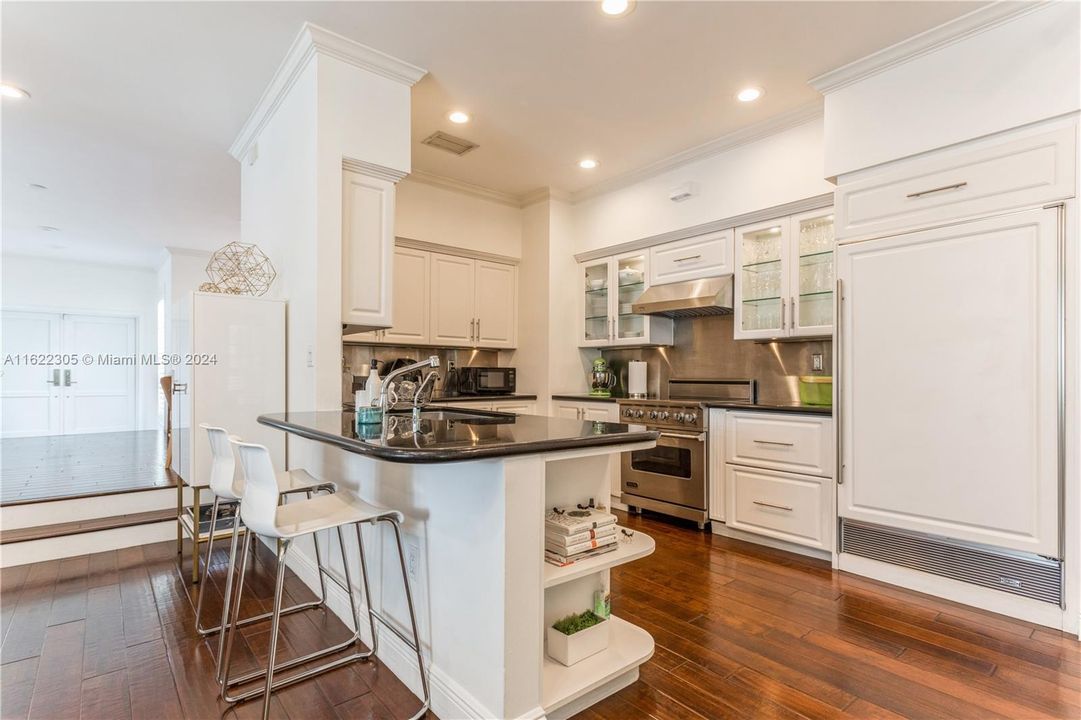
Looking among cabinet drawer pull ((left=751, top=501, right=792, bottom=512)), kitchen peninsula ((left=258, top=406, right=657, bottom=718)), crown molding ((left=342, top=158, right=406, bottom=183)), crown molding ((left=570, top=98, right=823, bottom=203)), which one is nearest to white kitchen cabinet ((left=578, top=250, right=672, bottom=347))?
crown molding ((left=570, top=98, right=823, bottom=203))

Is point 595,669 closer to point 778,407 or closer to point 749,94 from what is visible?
point 778,407

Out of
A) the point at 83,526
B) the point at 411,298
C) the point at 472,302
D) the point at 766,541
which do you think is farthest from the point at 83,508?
the point at 766,541

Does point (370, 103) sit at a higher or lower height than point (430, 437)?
higher

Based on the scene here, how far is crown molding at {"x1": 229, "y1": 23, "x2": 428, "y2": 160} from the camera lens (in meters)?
2.73

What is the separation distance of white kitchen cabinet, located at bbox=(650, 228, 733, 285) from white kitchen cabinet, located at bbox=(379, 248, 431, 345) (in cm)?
202

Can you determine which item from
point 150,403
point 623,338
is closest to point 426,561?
point 623,338

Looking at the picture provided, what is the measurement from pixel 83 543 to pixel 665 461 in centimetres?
396

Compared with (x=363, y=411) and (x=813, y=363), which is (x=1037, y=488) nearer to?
(x=813, y=363)

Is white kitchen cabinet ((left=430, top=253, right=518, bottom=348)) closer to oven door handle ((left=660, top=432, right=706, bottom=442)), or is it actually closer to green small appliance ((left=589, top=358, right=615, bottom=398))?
green small appliance ((left=589, top=358, right=615, bottom=398))

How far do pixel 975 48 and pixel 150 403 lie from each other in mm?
10800

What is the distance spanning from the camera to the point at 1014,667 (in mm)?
2055

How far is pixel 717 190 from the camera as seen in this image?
406 centimetres

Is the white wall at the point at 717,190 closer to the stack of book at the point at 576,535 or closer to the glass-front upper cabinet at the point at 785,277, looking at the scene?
the glass-front upper cabinet at the point at 785,277

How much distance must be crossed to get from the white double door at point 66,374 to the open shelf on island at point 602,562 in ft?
31.9
